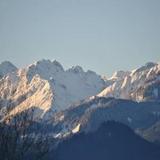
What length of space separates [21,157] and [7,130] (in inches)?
121

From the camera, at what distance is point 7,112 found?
2338 inches

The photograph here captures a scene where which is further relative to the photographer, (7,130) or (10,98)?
(10,98)

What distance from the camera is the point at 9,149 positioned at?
5794 centimetres

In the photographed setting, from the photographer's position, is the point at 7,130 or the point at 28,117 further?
A: the point at 28,117

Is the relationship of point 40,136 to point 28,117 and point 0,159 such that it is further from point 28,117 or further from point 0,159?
point 0,159

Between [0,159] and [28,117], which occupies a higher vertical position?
[28,117]

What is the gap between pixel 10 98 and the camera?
63.4 meters

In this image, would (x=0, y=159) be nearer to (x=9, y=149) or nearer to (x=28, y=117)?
(x=9, y=149)

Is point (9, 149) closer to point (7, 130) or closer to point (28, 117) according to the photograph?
point (7, 130)

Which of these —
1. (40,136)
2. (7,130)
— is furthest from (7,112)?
(40,136)

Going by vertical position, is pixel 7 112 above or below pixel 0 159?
above

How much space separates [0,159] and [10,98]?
7.61 meters

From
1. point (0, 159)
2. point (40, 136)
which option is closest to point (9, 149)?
point (0, 159)

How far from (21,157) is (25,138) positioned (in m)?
2.05
